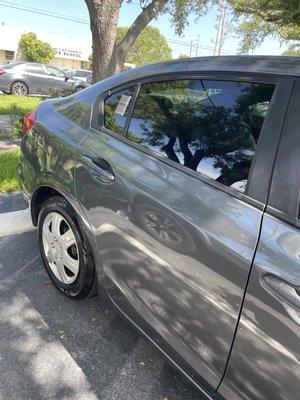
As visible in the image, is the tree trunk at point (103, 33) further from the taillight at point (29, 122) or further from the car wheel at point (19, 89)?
the car wheel at point (19, 89)

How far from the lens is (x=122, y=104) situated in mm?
2316

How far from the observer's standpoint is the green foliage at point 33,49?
146 feet

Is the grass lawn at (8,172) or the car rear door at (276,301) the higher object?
the car rear door at (276,301)

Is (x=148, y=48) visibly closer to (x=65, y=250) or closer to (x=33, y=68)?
(x=33, y=68)

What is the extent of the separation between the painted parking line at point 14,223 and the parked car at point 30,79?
467 inches

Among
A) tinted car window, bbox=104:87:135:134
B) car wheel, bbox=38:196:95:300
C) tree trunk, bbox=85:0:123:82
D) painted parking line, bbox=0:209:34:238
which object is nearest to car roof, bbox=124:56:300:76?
tinted car window, bbox=104:87:135:134

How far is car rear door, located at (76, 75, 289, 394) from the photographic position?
155cm

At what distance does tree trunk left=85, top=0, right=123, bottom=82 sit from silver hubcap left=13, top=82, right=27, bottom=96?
28.2 ft

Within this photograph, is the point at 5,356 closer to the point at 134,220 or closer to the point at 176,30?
the point at 134,220

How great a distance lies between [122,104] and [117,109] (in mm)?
48

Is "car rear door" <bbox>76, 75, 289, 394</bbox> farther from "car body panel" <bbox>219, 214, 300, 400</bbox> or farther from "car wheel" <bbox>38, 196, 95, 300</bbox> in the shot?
"car wheel" <bbox>38, 196, 95, 300</bbox>

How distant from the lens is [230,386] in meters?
1.57

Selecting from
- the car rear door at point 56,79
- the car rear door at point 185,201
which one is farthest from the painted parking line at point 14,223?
the car rear door at point 56,79

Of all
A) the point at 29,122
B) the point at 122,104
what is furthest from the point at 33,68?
the point at 122,104
